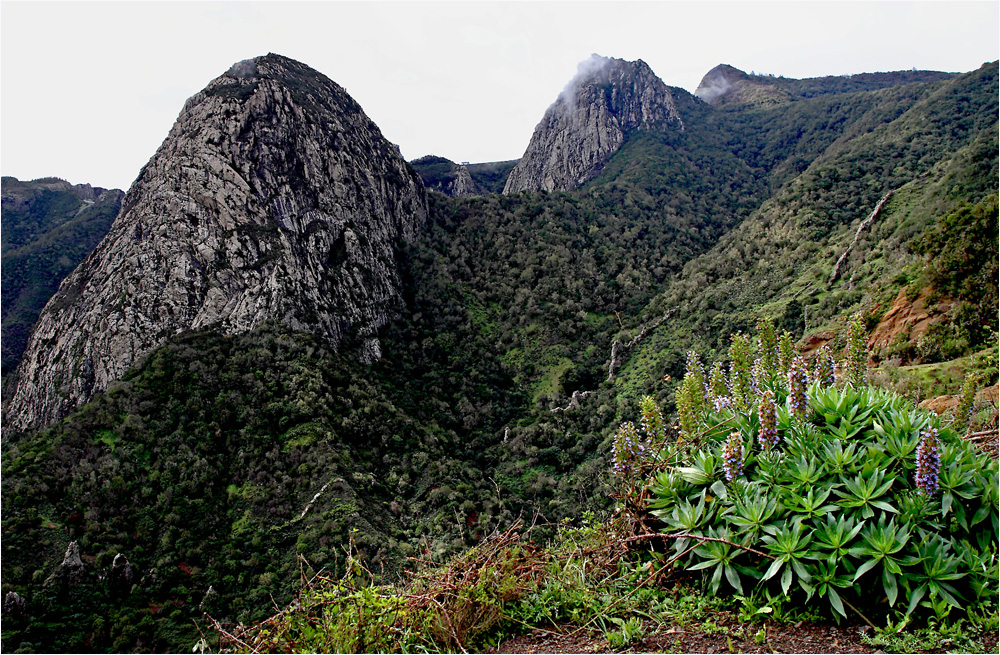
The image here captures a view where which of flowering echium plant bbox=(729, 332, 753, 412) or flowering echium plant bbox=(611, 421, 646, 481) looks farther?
flowering echium plant bbox=(729, 332, 753, 412)

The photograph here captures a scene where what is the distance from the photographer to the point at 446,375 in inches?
1388

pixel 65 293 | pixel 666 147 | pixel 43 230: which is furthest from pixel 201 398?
pixel 666 147

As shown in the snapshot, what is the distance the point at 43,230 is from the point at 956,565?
255 feet

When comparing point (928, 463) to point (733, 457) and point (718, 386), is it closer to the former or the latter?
point (733, 457)

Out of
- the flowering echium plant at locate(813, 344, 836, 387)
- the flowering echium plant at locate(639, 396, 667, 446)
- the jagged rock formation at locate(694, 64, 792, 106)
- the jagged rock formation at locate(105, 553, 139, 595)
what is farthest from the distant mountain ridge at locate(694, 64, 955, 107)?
the jagged rock formation at locate(105, 553, 139, 595)

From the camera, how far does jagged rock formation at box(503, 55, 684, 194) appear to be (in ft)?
246

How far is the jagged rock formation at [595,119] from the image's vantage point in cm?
7500

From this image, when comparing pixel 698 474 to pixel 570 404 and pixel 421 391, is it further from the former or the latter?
pixel 421 391

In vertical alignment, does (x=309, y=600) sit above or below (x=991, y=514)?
below

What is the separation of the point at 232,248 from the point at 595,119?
62.7m

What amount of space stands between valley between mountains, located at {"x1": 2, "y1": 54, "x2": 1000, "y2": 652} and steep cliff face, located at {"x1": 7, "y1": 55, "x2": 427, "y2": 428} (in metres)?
0.23

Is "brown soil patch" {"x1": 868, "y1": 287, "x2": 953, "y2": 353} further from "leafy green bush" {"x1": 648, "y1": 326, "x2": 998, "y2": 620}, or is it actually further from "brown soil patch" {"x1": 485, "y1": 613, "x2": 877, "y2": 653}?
"brown soil patch" {"x1": 485, "y1": 613, "x2": 877, "y2": 653}

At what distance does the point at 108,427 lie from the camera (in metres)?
22.9

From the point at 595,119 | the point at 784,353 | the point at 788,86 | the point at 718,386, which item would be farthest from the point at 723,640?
the point at 788,86
